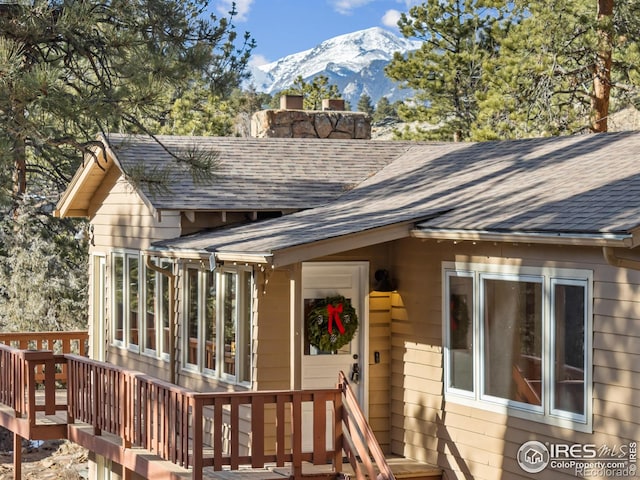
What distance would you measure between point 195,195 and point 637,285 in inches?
280

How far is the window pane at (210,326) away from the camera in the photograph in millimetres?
13781

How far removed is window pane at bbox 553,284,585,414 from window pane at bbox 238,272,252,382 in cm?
399

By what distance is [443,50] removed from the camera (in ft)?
129

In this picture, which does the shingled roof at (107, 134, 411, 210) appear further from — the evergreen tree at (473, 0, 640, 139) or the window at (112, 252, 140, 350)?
the evergreen tree at (473, 0, 640, 139)

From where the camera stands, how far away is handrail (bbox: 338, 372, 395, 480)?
1028 centimetres

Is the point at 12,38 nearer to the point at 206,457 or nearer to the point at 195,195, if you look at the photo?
the point at 195,195

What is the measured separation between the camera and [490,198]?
1214 centimetres

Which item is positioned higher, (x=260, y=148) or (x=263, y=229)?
(x=260, y=148)

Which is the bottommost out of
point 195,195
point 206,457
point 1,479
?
point 1,479

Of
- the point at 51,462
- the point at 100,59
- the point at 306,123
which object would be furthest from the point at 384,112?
the point at 100,59

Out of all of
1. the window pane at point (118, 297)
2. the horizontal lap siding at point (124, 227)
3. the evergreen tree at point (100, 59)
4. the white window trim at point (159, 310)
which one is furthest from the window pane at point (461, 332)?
the window pane at point (118, 297)

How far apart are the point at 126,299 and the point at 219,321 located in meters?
3.63

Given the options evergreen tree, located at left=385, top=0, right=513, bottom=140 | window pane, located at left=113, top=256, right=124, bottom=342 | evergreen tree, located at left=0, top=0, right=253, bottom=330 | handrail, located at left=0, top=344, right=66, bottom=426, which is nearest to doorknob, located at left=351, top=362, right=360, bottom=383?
evergreen tree, located at left=0, top=0, right=253, bottom=330

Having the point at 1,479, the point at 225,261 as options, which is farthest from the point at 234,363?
the point at 1,479
